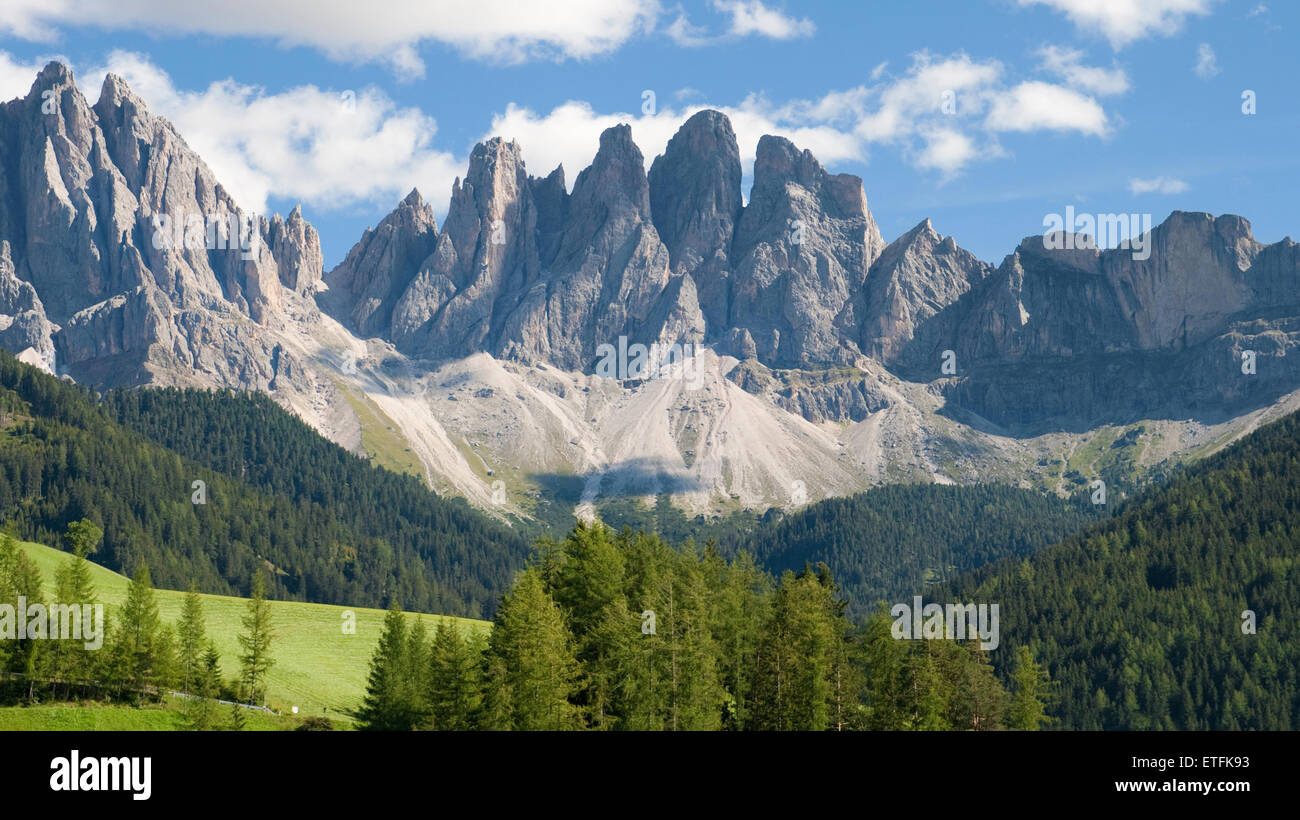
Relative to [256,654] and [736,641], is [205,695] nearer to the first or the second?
[256,654]

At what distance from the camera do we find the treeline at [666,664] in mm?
66188

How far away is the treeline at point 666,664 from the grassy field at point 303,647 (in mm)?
7961

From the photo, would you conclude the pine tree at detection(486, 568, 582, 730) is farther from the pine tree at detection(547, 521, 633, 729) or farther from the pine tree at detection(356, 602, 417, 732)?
the pine tree at detection(356, 602, 417, 732)

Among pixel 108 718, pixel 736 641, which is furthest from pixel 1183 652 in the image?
pixel 108 718

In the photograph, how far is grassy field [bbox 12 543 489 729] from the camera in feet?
283

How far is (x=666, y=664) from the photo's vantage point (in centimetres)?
6644

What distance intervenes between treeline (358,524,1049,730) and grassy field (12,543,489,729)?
7.96m

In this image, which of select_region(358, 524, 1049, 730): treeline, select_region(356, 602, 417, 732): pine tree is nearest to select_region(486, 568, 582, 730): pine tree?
select_region(358, 524, 1049, 730): treeline

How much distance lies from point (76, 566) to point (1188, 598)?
167155mm

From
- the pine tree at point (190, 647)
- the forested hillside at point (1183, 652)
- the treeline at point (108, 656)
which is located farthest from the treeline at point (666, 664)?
the forested hillside at point (1183, 652)

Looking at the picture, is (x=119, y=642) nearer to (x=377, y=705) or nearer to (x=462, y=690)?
(x=377, y=705)
